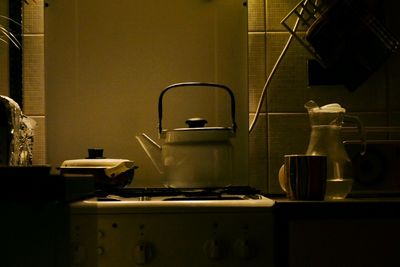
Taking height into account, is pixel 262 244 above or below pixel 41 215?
below

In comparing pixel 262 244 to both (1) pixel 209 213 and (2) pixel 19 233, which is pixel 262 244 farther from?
(2) pixel 19 233

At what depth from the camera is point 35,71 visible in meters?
1.60

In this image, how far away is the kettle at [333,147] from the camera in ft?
4.09

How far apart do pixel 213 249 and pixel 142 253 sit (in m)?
0.13

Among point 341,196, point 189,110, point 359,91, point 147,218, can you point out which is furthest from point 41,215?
point 359,91

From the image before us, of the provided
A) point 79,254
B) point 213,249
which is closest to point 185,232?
point 213,249

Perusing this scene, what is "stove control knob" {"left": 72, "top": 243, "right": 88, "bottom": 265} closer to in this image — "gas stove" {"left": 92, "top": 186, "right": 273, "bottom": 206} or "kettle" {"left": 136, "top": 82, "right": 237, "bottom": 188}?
"gas stove" {"left": 92, "top": 186, "right": 273, "bottom": 206}

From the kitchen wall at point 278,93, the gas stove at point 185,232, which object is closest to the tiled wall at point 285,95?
the kitchen wall at point 278,93

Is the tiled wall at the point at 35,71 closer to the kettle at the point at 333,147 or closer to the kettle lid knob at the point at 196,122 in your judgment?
the kettle lid knob at the point at 196,122

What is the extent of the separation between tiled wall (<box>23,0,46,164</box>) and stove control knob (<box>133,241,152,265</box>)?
0.67m

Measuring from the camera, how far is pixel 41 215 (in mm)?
554

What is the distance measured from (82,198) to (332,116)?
0.80 meters

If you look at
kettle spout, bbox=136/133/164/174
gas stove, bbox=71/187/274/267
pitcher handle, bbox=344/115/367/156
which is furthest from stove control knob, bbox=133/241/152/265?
pitcher handle, bbox=344/115/367/156

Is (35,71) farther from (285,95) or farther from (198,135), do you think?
(285,95)
